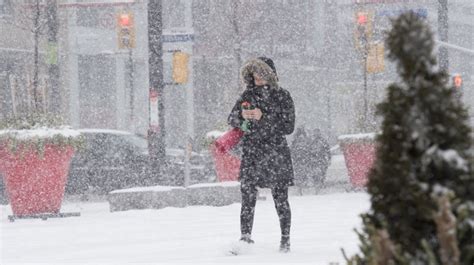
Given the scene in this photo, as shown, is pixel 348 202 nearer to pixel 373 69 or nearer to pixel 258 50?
pixel 373 69

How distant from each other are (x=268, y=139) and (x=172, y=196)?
6.67m

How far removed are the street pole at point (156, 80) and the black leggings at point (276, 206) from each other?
7.42m

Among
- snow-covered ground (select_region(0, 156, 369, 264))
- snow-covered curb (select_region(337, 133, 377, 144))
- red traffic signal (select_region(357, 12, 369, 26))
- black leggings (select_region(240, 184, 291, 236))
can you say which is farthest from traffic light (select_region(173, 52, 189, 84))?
red traffic signal (select_region(357, 12, 369, 26))

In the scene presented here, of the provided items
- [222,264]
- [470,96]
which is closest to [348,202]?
[222,264]

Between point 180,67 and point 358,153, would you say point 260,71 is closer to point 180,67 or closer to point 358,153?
point 180,67

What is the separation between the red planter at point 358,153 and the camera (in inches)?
751

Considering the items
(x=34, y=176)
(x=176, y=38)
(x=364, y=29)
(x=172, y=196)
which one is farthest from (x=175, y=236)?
(x=364, y=29)

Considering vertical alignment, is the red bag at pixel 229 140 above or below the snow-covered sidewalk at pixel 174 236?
above

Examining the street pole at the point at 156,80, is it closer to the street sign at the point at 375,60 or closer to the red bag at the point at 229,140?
the red bag at the point at 229,140

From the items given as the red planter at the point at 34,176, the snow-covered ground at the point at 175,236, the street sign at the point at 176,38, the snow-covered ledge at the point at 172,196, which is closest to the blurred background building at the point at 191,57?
the street sign at the point at 176,38

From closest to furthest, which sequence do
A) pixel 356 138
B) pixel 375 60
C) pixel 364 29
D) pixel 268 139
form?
pixel 268 139, pixel 356 138, pixel 364 29, pixel 375 60

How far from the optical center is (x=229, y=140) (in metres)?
8.63

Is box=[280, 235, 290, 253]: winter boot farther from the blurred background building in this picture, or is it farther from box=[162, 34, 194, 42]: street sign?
the blurred background building

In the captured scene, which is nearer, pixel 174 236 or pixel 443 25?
pixel 174 236
